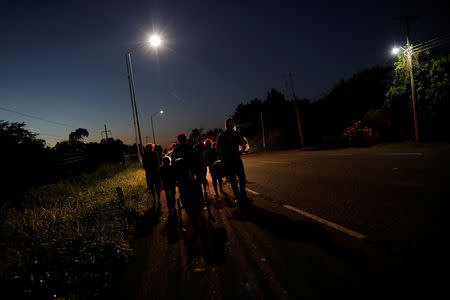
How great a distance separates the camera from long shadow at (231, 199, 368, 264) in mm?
2900

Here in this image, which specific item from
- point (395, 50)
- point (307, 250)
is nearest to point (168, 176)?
point (307, 250)

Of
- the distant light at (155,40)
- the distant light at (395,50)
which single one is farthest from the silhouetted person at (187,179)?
the distant light at (395,50)

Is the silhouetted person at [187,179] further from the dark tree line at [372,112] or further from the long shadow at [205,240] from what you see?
the dark tree line at [372,112]

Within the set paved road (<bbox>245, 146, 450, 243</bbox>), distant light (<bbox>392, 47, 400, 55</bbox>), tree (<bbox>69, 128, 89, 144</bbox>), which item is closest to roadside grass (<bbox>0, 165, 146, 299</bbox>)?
paved road (<bbox>245, 146, 450, 243</bbox>)

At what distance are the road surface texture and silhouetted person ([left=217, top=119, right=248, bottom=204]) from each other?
0.64m

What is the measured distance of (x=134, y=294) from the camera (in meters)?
2.71

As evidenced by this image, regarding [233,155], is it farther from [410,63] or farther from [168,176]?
[410,63]

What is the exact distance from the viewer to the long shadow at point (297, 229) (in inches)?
114

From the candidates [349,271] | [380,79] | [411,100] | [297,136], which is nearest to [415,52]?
[411,100]

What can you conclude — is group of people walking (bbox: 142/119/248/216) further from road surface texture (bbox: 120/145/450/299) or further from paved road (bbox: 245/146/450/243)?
paved road (bbox: 245/146/450/243)

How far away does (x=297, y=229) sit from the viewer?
151 inches

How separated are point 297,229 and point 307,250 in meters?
0.73

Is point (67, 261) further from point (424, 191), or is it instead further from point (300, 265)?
point (424, 191)

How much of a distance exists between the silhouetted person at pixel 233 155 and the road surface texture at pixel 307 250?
0.64 meters
